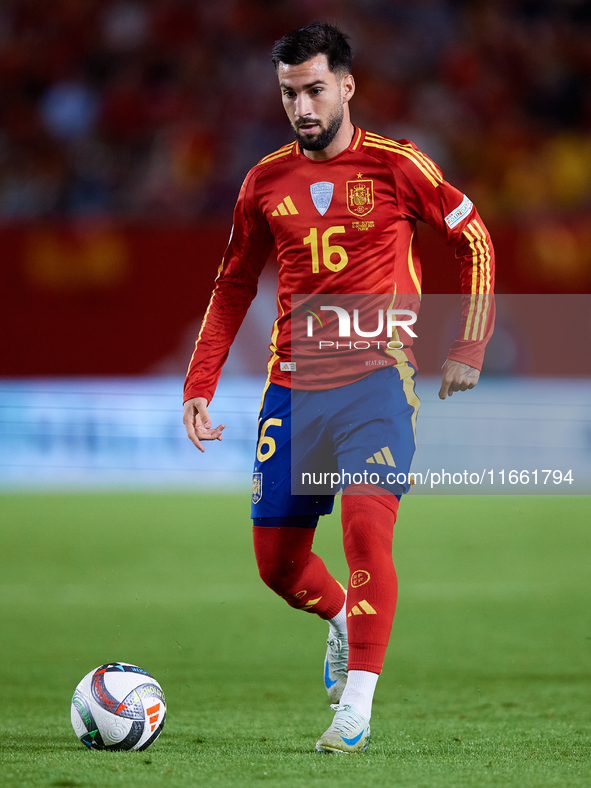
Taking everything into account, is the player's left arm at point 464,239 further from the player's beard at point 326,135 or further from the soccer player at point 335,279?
the player's beard at point 326,135

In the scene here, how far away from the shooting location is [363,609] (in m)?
3.18

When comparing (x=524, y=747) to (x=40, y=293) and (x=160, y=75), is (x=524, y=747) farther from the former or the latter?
(x=160, y=75)

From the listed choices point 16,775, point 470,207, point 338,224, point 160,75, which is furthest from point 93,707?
point 160,75

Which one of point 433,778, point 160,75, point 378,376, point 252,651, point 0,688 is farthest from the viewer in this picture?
point 160,75

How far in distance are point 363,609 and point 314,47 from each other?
174 centimetres

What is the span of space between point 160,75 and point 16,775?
10.1 m

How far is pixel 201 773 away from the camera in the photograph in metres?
2.86

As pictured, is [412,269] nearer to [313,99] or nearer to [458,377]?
[458,377]

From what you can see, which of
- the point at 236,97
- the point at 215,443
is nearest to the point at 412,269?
the point at 215,443

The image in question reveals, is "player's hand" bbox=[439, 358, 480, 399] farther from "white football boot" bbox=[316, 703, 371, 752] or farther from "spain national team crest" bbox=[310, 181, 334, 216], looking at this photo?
"white football boot" bbox=[316, 703, 371, 752]

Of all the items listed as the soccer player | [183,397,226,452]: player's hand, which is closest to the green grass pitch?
the soccer player

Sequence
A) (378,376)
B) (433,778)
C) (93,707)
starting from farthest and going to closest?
(378,376) < (93,707) < (433,778)

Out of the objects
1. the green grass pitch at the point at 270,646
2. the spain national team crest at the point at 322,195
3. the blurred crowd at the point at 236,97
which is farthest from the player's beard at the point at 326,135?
the blurred crowd at the point at 236,97

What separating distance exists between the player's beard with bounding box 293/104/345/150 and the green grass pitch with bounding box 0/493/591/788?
73.2 inches
